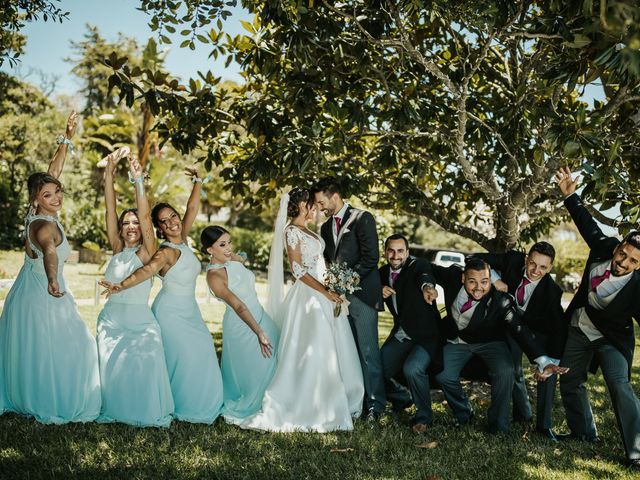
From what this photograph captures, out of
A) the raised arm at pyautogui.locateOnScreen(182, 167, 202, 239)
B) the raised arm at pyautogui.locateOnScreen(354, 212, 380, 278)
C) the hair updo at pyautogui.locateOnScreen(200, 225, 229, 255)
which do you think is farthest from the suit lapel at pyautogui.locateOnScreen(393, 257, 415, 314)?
the raised arm at pyautogui.locateOnScreen(182, 167, 202, 239)

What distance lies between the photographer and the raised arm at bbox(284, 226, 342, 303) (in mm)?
5645

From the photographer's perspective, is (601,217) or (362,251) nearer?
(362,251)

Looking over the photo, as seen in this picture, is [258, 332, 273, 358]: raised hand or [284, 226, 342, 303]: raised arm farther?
[284, 226, 342, 303]: raised arm

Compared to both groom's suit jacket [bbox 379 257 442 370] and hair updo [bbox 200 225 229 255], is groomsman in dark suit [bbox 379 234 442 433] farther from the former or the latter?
hair updo [bbox 200 225 229 255]

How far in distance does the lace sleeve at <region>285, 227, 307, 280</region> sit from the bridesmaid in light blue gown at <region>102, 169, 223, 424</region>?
957 mm

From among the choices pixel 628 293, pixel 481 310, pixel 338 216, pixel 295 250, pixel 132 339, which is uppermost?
pixel 338 216

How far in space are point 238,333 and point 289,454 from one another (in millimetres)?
1535

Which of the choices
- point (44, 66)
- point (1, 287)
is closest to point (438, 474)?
point (1, 287)

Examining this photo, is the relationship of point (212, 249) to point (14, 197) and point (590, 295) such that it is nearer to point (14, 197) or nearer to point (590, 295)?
point (590, 295)

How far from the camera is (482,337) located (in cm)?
562

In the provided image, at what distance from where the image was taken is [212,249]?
565 centimetres

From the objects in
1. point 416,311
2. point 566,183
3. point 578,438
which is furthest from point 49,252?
point 578,438

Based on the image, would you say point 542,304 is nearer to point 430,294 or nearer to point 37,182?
point 430,294

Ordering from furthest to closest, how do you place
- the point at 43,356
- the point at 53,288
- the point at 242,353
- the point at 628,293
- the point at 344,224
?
1. the point at 344,224
2. the point at 242,353
3. the point at 43,356
4. the point at 53,288
5. the point at 628,293
